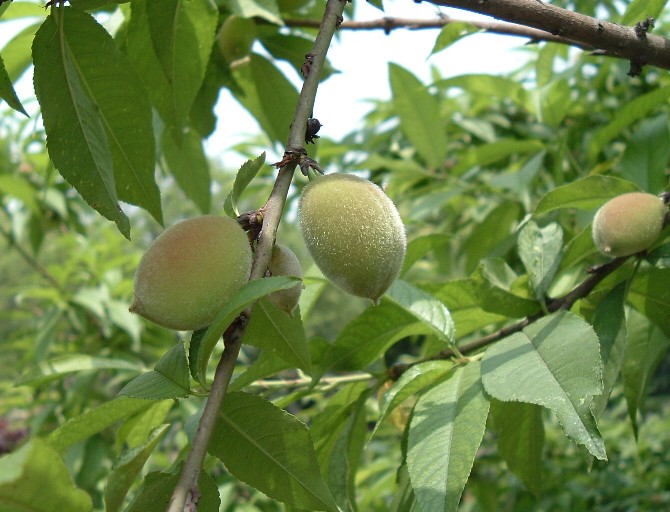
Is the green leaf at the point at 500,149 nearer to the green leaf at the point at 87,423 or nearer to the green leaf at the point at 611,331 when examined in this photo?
the green leaf at the point at 611,331

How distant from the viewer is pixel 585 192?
1222mm

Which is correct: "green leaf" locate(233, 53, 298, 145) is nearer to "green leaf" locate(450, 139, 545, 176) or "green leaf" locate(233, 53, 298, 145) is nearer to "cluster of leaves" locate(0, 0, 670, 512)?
"cluster of leaves" locate(0, 0, 670, 512)

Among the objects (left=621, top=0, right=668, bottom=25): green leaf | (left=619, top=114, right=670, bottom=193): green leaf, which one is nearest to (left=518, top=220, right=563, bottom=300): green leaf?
(left=619, top=114, right=670, bottom=193): green leaf

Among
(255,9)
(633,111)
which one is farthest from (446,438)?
(633,111)

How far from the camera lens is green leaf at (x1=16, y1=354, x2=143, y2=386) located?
1.29 metres

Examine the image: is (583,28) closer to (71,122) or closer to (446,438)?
(446,438)

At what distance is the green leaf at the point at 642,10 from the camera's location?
123 centimetres

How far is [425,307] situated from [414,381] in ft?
0.59

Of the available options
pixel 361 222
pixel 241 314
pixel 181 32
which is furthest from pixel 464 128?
pixel 241 314

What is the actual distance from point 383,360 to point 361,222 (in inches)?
20.8

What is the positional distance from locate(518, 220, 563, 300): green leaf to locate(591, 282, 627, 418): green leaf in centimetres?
9

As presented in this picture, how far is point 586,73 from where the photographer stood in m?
2.88

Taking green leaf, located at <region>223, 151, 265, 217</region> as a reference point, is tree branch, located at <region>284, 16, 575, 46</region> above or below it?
above

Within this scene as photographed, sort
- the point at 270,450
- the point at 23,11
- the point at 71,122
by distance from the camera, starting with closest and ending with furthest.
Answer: the point at 270,450
the point at 71,122
the point at 23,11
